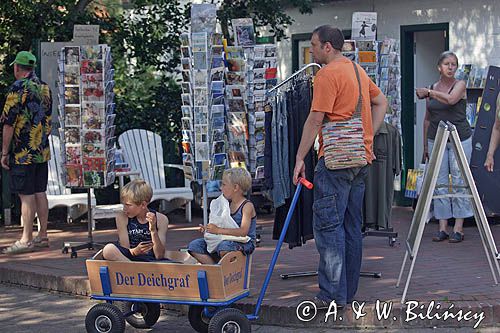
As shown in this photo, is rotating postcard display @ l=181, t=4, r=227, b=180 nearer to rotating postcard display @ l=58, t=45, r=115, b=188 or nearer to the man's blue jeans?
rotating postcard display @ l=58, t=45, r=115, b=188

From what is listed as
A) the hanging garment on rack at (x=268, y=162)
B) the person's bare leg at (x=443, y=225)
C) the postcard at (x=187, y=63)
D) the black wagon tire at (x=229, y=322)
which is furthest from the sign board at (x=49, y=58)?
the black wagon tire at (x=229, y=322)

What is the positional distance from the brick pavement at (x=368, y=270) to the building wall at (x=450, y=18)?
7.74 ft

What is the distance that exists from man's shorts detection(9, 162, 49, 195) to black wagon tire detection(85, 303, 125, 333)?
3.52m

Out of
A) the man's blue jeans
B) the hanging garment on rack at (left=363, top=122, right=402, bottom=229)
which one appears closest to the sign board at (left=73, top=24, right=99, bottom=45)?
the hanging garment on rack at (left=363, top=122, right=402, bottom=229)

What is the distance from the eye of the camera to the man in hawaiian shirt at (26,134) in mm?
10609

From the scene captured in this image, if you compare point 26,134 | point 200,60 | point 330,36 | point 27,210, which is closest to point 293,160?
point 330,36

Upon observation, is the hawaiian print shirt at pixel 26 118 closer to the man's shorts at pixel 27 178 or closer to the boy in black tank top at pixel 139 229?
the man's shorts at pixel 27 178

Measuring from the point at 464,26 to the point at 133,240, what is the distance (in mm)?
7015

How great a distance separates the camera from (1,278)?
10.1 metres

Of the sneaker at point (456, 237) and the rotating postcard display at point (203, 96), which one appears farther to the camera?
the sneaker at point (456, 237)

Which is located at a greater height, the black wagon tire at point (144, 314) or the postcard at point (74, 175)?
the postcard at point (74, 175)

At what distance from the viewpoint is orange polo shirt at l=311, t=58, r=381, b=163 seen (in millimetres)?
7457

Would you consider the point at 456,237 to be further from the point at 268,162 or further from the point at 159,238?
the point at 159,238

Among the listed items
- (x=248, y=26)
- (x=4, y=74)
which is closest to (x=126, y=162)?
(x=4, y=74)
